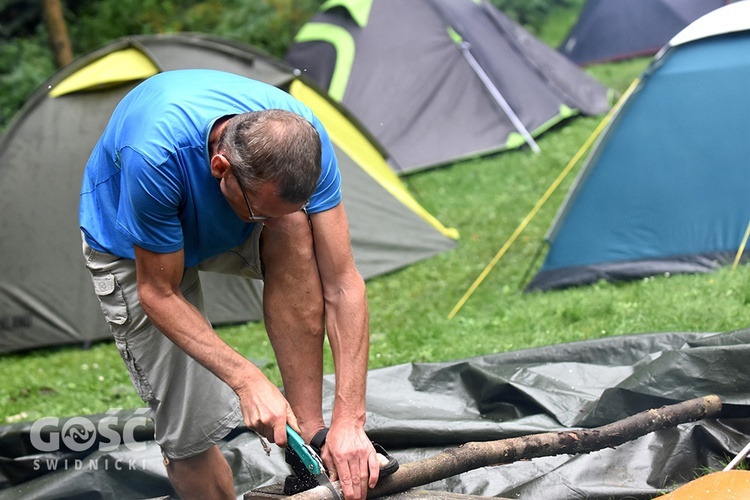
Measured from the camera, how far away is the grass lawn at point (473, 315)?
4414 millimetres

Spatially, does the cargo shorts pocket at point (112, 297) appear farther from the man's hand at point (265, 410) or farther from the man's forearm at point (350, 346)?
the man's forearm at point (350, 346)

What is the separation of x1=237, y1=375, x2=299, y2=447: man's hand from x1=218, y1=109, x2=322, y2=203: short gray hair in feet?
1.81

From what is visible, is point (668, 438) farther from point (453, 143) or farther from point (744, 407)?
point (453, 143)

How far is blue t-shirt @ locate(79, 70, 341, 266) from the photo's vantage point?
2.41 metres

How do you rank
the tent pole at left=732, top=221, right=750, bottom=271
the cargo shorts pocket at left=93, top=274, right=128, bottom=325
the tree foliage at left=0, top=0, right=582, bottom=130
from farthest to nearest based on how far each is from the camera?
the tree foliage at left=0, top=0, right=582, bottom=130, the tent pole at left=732, top=221, right=750, bottom=271, the cargo shorts pocket at left=93, top=274, right=128, bottom=325

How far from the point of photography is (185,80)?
8.65 feet

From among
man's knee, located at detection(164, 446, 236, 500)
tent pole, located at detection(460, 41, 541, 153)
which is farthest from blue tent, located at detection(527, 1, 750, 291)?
tent pole, located at detection(460, 41, 541, 153)

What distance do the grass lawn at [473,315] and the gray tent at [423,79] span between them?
1455 millimetres

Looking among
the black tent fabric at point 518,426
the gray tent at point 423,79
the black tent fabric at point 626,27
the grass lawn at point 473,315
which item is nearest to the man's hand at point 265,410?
the black tent fabric at point 518,426

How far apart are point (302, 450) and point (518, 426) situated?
106 centimetres

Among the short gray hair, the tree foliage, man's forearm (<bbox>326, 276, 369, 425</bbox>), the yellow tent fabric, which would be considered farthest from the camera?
the tree foliage

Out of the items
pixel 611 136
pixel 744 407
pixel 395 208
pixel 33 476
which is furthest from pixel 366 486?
pixel 395 208

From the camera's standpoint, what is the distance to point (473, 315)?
17.4 feet

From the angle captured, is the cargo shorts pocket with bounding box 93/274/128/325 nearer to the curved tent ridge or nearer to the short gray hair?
the short gray hair
